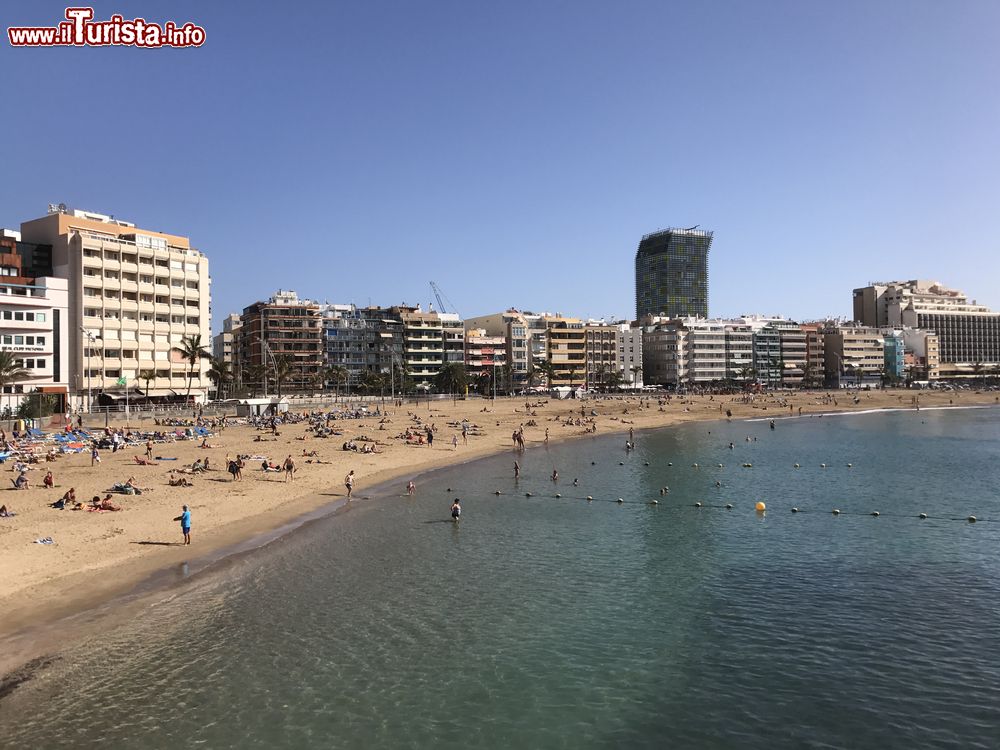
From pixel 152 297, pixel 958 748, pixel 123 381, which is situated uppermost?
pixel 152 297

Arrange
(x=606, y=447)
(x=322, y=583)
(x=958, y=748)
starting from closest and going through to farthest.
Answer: (x=958, y=748), (x=322, y=583), (x=606, y=447)

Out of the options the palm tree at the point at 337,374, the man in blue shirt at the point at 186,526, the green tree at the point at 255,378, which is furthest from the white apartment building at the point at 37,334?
the man in blue shirt at the point at 186,526

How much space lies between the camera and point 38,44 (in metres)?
32.1

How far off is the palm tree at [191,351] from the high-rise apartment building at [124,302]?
20.0 inches

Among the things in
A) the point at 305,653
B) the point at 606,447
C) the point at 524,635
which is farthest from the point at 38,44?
the point at 606,447

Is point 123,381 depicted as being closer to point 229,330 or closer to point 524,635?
point 524,635

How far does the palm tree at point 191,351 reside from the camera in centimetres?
8900

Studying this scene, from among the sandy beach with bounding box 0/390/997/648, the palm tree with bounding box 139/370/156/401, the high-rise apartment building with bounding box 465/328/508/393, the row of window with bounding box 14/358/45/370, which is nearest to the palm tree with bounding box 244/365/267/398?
the palm tree with bounding box 139/370/156/401

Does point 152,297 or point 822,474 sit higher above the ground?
point 152,297

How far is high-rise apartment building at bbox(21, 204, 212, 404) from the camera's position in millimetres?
82688

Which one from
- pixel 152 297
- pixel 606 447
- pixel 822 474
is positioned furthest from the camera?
pixel 152 297

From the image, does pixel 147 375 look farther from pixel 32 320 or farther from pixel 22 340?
pixel 22 340

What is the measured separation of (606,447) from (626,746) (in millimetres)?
60854

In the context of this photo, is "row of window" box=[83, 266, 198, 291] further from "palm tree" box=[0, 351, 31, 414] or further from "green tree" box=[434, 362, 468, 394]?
"green tree" box=[434, 362, 468, 394]
